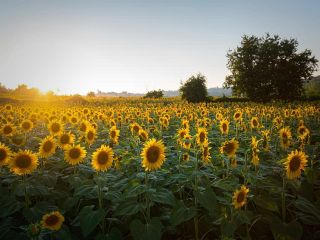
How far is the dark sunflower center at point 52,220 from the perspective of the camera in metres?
3.10

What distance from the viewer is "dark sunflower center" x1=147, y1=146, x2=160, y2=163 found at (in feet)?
12.3

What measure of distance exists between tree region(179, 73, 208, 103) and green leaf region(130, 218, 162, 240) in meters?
34.9

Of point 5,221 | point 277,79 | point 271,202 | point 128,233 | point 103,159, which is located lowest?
point 128,233

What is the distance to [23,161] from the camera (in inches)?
156

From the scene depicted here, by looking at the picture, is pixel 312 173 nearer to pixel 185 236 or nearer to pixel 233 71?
pixel 185 236

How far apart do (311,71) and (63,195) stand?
42187 millimetres

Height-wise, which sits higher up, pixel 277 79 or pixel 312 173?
pixel 277 79

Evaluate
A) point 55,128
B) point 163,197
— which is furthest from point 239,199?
point 55,128

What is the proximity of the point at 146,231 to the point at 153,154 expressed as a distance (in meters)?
1.01

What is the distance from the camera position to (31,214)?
11.1 ft

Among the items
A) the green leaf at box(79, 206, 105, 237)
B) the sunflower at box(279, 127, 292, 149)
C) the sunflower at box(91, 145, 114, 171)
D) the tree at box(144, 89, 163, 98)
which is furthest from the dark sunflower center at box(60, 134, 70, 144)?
the tree at box(144, 89, 163, 98)

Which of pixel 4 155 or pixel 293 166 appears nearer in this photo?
pixel 293 166

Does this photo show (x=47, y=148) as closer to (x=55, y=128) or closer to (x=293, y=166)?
(x=55, y=128)

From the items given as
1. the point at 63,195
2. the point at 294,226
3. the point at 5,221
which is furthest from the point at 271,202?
the point at 5,221
